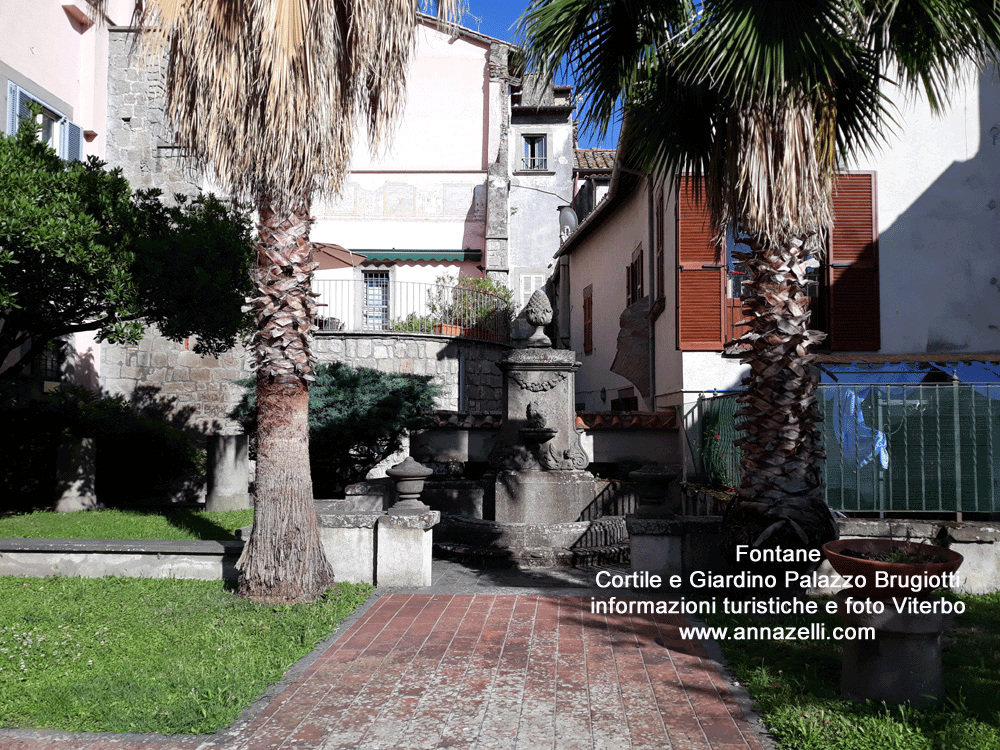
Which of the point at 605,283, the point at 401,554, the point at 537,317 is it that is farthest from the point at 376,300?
the point at 401,554

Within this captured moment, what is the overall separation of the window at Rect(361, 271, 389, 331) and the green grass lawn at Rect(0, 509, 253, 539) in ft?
26.2

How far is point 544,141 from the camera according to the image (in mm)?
25828

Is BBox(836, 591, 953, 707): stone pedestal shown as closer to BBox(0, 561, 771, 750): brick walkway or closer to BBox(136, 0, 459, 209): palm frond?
BBox(0, 561, 771, 750): brick walkway

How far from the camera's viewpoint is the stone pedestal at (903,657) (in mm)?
4082

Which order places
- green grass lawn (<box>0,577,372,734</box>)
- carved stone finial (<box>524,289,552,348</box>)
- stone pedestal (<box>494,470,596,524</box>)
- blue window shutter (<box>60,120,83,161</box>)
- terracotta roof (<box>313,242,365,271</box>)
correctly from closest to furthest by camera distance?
green grass lawn (<box>0,577,372,734</box>)
stone pedestal (<box>494,470,596,524</box>)
carved stone finial (<box>524,289,552,348</box>)
blue window shutter (<box>60,120,83,161</box>)
terracotta roof (<box>313,242,365,271</box>)

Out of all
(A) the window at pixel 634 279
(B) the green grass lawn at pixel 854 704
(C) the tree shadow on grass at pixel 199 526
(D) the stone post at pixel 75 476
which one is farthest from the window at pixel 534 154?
(B) the green grass lawn at pixel 854 704

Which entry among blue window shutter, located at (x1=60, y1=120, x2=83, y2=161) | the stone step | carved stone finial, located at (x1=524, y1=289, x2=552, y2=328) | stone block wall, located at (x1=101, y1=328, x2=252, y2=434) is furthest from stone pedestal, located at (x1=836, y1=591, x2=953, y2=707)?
blue window shutter, located at (x1=60, y1=120, x2=83, y2=161)

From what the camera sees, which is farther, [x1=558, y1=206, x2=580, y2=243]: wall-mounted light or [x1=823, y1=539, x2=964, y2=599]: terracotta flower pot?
[x1=558, y1=206, x2=580, y2=243]: wall-mounted light

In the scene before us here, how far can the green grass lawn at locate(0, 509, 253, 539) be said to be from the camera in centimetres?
915

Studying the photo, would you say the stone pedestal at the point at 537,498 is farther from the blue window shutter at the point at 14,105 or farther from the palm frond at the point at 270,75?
the blue window shutter at the point at 14,105

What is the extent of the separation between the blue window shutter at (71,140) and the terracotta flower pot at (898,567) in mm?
14998

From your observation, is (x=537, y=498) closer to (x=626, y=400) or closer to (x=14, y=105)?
(x=626, y=400)

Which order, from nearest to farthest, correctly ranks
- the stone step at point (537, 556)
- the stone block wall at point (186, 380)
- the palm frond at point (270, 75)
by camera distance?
the palm frond at point (270, 75)
the stone step at point (537, 556)
the stone block wall at point (186, 380)

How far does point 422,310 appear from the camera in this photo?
1794 centimetres
